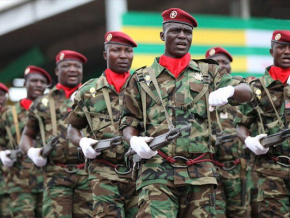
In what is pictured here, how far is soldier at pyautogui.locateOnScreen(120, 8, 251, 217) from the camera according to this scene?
630 centimetres

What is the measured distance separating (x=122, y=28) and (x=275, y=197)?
7742mm

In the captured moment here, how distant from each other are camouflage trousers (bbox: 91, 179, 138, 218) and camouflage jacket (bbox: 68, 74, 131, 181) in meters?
0.10

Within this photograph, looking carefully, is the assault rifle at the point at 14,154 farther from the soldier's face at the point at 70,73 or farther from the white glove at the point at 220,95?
the white glove at the point at 220,95

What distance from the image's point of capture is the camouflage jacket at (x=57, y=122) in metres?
9.55

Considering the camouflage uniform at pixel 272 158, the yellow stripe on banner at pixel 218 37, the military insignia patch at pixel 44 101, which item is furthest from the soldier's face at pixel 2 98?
the camouflage uniform at pixel 272 158

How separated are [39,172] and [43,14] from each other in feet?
24.6

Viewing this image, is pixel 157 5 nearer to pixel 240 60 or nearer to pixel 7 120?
pixel 240 60

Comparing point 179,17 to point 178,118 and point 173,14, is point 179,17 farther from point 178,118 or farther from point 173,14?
point 178,118

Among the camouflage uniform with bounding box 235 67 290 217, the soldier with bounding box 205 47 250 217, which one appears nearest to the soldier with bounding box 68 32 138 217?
the camouflage uniform with bounding box 235 67 290 217

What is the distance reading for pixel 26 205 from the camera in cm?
1117

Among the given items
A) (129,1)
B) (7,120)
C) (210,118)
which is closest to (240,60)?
(129,1)

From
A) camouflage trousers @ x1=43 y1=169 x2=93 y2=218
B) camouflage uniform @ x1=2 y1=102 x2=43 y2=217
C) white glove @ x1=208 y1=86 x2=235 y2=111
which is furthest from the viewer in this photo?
camouflage uniform @ x1=2 y1=102 x2=43 y2=217

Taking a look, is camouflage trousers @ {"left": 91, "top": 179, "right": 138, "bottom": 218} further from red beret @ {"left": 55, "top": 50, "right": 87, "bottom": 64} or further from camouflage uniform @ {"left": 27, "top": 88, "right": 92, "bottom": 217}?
red beret @ {"left": 55, "top": 50, "right": 87, "bottom": 64}

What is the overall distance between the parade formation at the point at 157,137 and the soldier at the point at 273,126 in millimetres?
11
